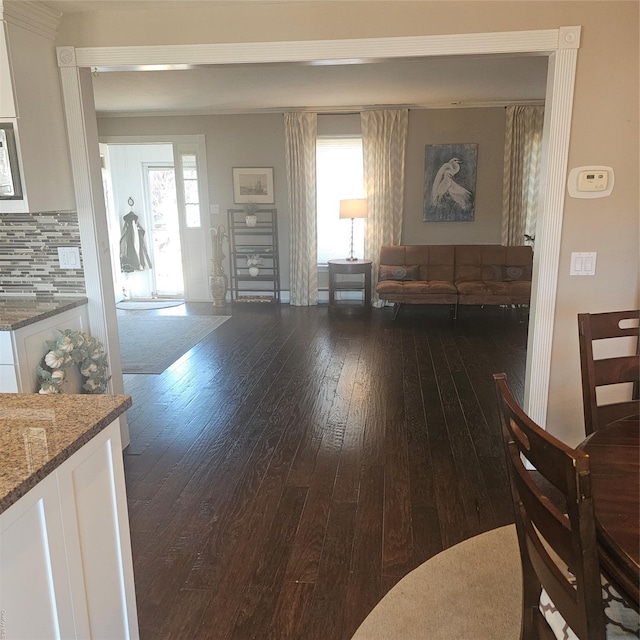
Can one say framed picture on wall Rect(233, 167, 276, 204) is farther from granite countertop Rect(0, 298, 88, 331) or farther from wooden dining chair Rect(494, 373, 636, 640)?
wooden dining chair Rect(494, 373, 636, 640)

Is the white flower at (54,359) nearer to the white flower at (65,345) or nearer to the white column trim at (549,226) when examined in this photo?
the white flower at (65,345)

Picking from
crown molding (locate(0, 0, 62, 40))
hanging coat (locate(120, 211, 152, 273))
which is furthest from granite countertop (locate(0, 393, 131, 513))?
hanging coat (locate(120, 211, 152, 273))

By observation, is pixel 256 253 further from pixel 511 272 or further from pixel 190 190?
pixel 511 272

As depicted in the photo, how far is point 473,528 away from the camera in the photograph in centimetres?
231

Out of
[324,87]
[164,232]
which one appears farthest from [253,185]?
[324,87]

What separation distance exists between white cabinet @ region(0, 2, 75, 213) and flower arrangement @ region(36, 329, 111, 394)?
25.9 inches

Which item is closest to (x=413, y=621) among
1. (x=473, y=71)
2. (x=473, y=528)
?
(x=473, y=528)

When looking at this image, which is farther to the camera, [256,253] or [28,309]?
[256,253]

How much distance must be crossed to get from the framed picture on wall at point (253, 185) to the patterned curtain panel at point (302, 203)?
1.13 feet

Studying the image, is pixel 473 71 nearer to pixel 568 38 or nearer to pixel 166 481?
pixel 568 38

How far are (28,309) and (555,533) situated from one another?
2583 mm

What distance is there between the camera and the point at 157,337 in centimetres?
557

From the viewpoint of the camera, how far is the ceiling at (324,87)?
14.9 feet

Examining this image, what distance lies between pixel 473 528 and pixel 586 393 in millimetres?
838
